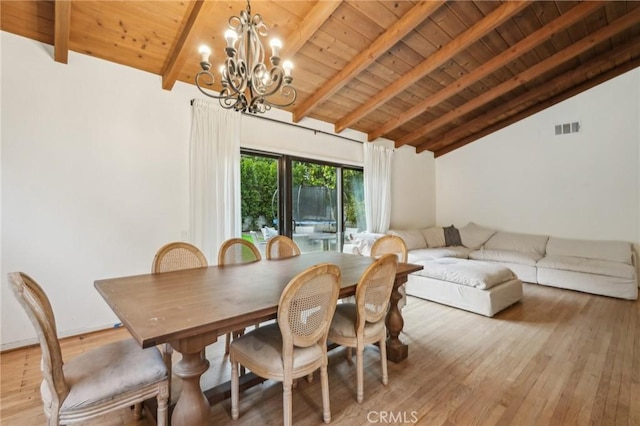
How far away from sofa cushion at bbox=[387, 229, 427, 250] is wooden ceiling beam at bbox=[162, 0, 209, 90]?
4110 millimetres

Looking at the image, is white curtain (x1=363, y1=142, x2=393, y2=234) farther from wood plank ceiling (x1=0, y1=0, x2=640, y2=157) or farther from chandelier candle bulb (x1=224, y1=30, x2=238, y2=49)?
chandelier candle bulb (x1=224, y1=30, x2=238, y2=49)

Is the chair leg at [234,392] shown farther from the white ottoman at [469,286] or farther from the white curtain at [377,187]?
the white curtain at [377,187]

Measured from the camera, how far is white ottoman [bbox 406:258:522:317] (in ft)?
11.0

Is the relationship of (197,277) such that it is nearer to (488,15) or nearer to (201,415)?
(201,415)

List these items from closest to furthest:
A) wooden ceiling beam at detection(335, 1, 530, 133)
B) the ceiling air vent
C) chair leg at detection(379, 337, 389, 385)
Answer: chair leg at detection(379, 337, 389, 385) < wooden ceiling beam at detection(335, 1, 530, 133) < the ceiling air vent

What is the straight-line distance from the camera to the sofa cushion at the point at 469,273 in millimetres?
3398

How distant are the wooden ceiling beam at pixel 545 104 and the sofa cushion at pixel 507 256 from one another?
2.44 meters

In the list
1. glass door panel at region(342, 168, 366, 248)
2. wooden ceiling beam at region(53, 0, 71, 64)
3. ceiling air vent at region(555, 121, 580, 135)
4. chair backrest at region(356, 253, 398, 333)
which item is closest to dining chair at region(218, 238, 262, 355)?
chair backrest at region(356, 253, 398, 333)

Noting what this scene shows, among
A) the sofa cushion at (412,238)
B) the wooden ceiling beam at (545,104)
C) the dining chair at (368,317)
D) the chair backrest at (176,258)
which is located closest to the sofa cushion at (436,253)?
the sofa cushion at (412,238)

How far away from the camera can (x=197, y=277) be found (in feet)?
6.54

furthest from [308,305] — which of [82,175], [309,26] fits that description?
[82,175]

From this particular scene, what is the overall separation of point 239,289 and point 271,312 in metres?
0.39

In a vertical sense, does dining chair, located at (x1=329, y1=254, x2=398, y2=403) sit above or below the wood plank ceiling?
below

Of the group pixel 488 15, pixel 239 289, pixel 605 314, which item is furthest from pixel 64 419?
pixel 605 314
